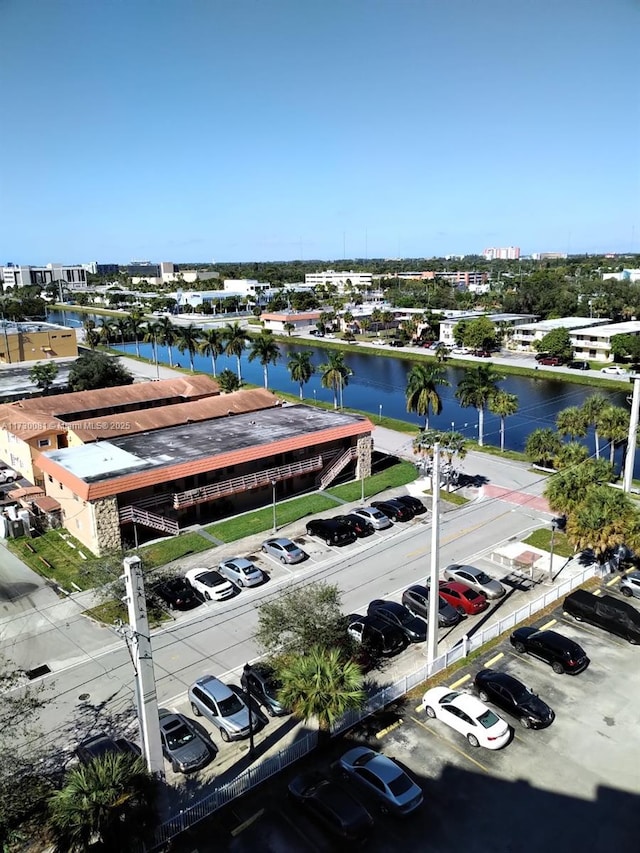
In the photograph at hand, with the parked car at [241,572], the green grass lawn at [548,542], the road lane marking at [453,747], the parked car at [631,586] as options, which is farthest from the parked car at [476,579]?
the road lane marking at [453,747]

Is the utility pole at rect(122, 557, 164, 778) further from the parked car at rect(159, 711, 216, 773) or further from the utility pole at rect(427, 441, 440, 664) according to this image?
the utility pole at rect(427, 441, 440, 664)

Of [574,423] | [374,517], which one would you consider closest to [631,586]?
[374,517]

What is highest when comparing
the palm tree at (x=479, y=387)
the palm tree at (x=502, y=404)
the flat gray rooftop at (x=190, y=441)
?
the palm tree at (x=479, y=387)

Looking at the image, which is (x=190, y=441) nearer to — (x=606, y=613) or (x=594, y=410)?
(x=606, y=613)

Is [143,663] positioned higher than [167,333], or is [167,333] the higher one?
[167,333]

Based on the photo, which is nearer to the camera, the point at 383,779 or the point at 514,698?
the point at 383,779

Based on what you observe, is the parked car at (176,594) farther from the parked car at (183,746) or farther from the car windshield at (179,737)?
the car windshield at (179,737)
